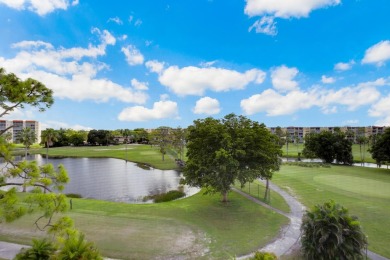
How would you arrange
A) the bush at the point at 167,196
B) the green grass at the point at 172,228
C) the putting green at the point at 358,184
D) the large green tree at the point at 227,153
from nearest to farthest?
the green grass at the point at 172,228 < the large green tree at the point at 227,153 < the putting green at the point at 358,184 < the bush at the point at 167,196

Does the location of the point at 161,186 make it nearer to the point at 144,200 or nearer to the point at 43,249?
the point at 144,200

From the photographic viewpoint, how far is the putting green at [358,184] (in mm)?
37219

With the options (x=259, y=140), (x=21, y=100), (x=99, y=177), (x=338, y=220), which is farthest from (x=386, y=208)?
(x=99, y=177)

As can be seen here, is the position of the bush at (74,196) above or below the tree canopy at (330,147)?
below

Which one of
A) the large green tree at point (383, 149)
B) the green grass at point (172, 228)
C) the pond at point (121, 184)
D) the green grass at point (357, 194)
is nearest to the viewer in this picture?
the green grass at point (172, 228)

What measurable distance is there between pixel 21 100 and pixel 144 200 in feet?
87.6

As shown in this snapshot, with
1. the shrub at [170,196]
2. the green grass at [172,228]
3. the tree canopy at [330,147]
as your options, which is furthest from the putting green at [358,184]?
the tree canopy at [330,147]

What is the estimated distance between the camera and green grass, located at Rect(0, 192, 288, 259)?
1864cm

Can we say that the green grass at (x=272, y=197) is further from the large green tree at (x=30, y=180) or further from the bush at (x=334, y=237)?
the large green tree at (x=30, y=180)

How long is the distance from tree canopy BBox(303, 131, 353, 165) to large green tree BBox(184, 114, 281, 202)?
167ft

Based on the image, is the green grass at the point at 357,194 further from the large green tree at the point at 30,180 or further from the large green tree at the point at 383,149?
the large green tree at the point at 30,180

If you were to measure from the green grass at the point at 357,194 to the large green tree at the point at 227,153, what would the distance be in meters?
8.10

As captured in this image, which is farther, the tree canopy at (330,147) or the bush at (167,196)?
the tree canopy at (330,147)

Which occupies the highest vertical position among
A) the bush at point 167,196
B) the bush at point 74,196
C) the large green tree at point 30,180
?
the large green tree at point 30,180
